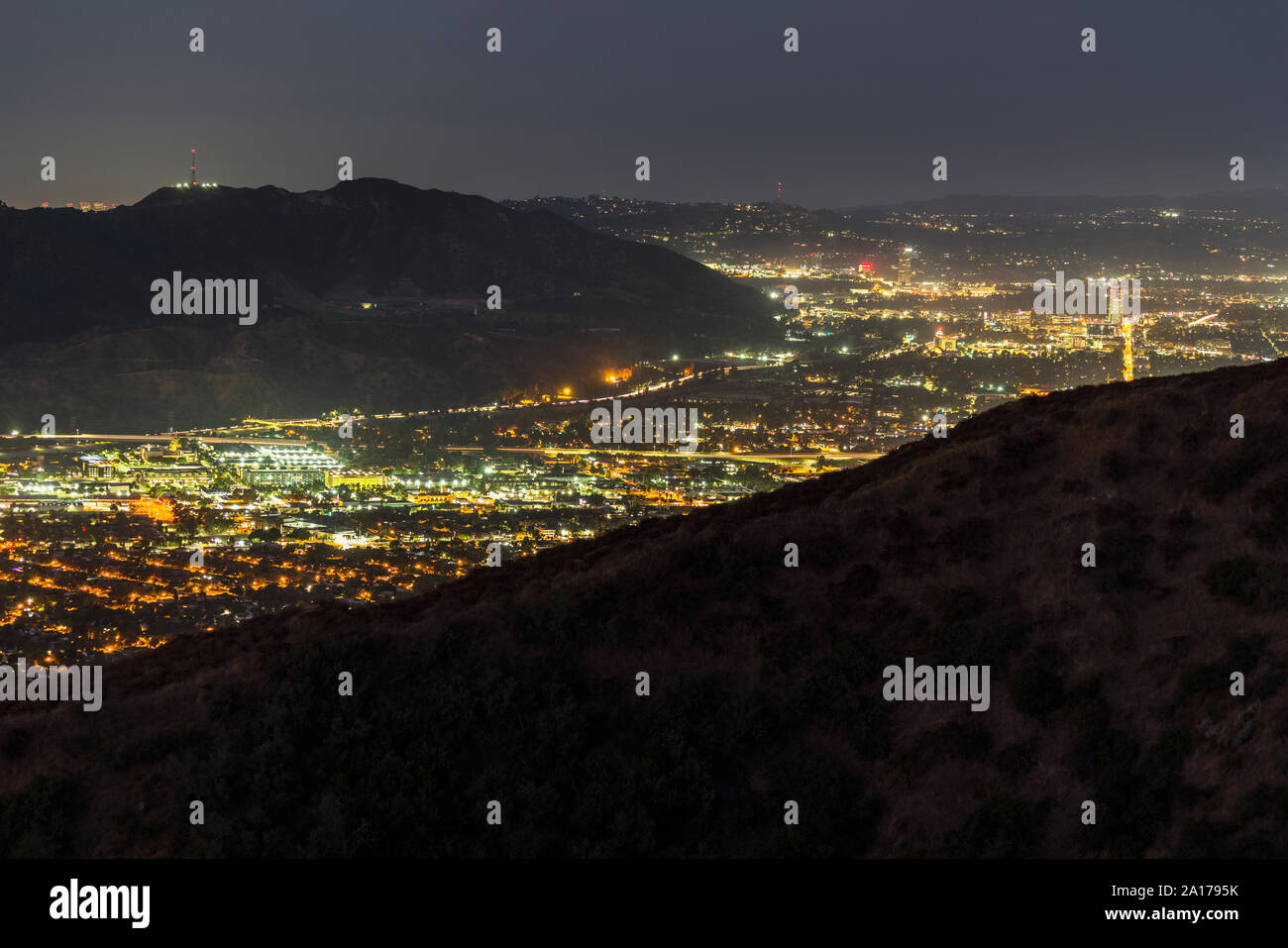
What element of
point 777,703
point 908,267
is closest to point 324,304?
point 908,267

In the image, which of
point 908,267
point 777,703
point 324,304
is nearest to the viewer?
point 777,703

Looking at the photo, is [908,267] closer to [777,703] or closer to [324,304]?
[324,304]

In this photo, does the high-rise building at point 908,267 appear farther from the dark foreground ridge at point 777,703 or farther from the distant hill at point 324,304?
the dark foreground ridge at point 777,703

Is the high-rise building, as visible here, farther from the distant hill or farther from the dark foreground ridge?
the dark foreground ridge
